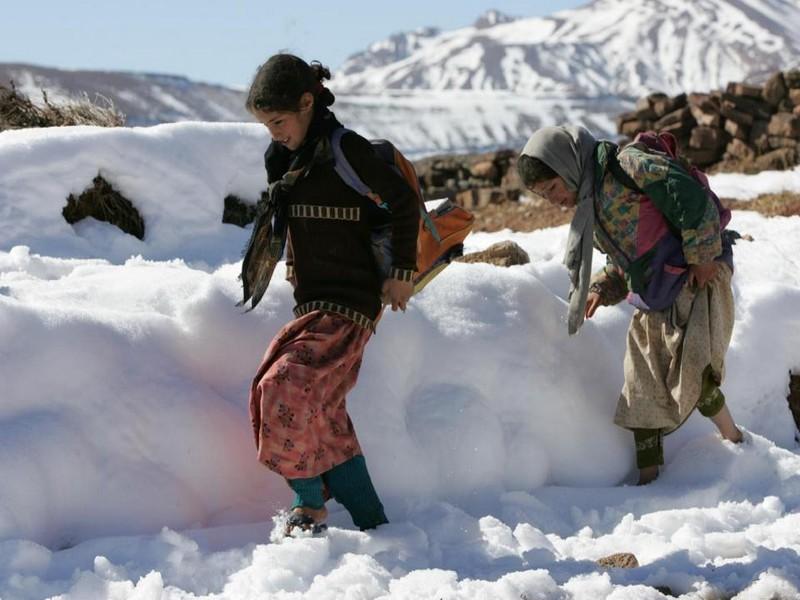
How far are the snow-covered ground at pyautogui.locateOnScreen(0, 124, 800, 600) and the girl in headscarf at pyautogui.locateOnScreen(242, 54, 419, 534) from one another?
0.20 meters

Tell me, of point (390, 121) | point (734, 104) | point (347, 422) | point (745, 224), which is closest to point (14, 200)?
point (347, 422)

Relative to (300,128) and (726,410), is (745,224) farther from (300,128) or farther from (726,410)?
(300,128)

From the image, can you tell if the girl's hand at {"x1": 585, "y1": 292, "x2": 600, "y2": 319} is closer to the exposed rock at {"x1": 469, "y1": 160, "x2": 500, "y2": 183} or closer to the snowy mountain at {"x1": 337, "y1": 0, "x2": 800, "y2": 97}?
the exposed rock at {"x1": 469, "y1": 160, "x2": 500, "y2": 183}

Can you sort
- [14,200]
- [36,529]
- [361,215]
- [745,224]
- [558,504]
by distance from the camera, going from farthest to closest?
[745,224] → [14,200] → [558,504] → [361,215] → [36,529]

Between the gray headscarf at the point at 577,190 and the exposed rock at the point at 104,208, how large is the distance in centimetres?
242

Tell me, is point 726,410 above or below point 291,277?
below

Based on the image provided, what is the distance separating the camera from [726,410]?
3652 millimetres

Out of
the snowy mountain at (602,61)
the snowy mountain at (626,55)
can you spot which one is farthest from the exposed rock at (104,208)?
the snowy mountain at (626,55)

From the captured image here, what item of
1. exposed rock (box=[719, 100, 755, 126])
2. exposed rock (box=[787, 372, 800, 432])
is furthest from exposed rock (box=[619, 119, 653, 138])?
exposed rock (box=[787, 372, 800, 432])

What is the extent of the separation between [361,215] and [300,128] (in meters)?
0.29

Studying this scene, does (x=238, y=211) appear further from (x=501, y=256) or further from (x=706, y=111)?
(x=706, y=111)

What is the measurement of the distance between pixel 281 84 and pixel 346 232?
0.44m

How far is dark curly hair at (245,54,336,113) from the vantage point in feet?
9.16

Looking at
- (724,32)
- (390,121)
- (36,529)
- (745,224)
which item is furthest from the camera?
(724,32)
